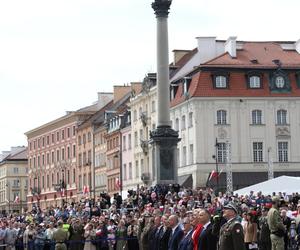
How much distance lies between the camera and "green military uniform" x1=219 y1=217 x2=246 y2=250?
514 inches

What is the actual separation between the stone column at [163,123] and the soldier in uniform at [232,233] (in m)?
30.8

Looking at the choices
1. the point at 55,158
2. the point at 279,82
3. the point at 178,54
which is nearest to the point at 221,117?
the point at 279,82

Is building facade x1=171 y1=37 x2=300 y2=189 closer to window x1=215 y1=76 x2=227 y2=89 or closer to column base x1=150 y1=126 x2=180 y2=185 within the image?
window x1=215 y1=76 x2=227 y2=89

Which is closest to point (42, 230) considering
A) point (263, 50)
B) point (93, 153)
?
point (263, 50)

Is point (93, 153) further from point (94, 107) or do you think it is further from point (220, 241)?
point (220, 241)

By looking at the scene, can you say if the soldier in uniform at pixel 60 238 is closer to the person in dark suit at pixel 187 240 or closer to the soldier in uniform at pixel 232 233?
the person in dark suit at pixel 187 240

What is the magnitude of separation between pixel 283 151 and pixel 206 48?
12.8 m

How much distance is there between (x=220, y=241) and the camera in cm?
1334

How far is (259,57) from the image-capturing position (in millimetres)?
69375

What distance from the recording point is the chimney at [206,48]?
73.9 m

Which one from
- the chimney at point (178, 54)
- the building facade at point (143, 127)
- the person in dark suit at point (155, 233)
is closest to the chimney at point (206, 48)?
the building facade at point (143, 127)

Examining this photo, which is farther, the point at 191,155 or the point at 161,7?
the point at 191,155

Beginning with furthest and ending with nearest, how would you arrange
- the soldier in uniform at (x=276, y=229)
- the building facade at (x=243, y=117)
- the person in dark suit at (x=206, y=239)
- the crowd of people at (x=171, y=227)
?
the building facade at (x=243, y=117)
the soldier in uniform at (x=276, y=229)
the crowd of people at (x=171, y=227)
the person in dark suit at (x=206, y=239)

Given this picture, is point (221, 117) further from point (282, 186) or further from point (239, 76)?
point (282, 186)
